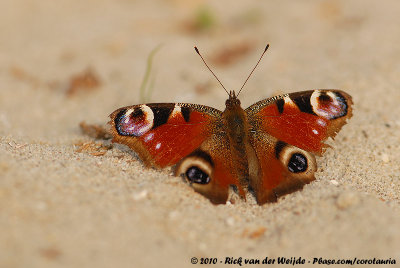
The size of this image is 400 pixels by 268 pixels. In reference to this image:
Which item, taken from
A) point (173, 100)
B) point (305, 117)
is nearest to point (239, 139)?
point (305, 117)

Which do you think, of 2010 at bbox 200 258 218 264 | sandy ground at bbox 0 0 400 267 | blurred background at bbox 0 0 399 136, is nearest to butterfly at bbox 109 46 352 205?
sandy ground at bbox 0 0 400 267

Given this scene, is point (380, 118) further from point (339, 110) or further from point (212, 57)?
point (212, 57)

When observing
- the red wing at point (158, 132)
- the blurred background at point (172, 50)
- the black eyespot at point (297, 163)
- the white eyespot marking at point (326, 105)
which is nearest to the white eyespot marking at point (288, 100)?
the white eyespot marking at point (326, 105)

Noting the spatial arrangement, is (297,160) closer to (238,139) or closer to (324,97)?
(238,139)

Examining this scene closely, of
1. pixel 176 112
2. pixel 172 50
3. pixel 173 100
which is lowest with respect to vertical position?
pixel 176 112

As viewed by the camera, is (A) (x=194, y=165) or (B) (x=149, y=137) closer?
(A) (x=194, y=165)

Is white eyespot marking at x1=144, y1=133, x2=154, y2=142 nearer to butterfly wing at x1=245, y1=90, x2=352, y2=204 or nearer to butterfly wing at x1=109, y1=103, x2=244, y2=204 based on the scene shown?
butterfly wing at x1=109, y1=103, x2=244, y2=204

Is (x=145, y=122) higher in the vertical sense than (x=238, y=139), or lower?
higher
